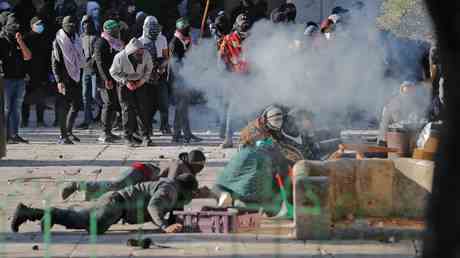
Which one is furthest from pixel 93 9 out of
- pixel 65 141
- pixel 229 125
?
pixel 229 125

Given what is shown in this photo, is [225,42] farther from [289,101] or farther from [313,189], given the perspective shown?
[313,189]

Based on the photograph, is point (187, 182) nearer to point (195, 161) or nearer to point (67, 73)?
point (195, 161)

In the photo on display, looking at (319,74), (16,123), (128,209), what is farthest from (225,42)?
(128,209)

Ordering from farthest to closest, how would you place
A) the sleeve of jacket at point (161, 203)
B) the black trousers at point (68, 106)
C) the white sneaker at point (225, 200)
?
1. the black trousers at point (68, 106)
2. the white sneaker at point (225, 200)
3. the sleeve of jacket at point (161, 203)

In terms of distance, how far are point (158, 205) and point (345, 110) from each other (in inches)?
222

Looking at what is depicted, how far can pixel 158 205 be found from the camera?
406 inches

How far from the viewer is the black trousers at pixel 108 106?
16.8m

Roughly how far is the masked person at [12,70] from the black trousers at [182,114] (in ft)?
6.85

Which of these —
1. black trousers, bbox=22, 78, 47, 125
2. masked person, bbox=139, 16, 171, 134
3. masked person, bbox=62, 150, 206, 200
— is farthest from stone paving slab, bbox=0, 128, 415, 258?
black trousers, bbox=22, 78, 47, 125

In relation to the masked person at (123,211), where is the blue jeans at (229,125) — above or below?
above

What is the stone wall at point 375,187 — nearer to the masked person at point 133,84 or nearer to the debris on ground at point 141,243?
the debris on ground at point 141,243

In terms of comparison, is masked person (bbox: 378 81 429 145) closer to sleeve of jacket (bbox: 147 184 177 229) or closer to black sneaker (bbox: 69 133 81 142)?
sleeve of jacket (bbox: 147 184 177 229)

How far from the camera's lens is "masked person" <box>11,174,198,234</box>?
10.3m

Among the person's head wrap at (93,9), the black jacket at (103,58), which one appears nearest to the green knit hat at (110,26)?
the black jacket at (103,58)
